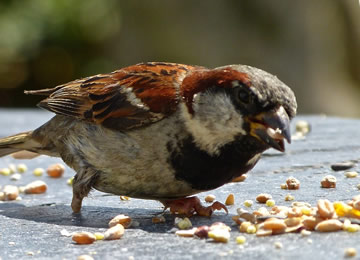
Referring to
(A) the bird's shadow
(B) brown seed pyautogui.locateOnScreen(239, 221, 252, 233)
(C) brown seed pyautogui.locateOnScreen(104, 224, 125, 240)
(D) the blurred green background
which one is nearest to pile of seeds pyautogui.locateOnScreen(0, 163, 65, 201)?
(A) the bird's shadow

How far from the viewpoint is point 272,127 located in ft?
10.2

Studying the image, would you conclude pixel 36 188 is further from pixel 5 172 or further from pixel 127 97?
pixel 127 97

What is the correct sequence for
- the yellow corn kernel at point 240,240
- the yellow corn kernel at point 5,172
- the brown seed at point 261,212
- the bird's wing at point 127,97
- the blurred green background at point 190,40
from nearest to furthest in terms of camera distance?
the yellow corn kernel at point 240,240, the brown seed at point 261,212, the bird's wing at point 127,97, the yellow corn kernel at point 5,172, the blurred green background at point 190,40

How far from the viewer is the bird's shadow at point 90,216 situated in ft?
11.1

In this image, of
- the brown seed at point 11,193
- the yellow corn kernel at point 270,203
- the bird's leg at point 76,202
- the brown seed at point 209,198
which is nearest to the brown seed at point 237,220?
the yellow corn kernel at point 270,203

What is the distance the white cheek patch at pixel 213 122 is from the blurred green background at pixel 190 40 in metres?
6.47

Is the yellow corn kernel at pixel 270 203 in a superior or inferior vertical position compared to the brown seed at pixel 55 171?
superior

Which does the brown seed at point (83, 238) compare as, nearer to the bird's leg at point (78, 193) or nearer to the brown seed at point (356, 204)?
the bird's leg at point (78, 193)

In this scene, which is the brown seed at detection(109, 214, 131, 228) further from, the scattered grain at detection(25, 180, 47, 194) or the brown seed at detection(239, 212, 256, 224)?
the scattered grain at detection(25, 180, 47, 194)

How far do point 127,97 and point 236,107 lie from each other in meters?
0.69

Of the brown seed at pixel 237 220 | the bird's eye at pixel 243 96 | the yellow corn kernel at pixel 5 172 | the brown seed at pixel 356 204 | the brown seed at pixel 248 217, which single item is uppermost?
the bird's eye at pixel 243 96

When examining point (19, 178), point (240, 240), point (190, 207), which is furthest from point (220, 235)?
point (19, 178)

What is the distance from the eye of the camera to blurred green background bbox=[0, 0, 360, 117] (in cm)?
976

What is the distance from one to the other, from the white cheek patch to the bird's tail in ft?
4.35
